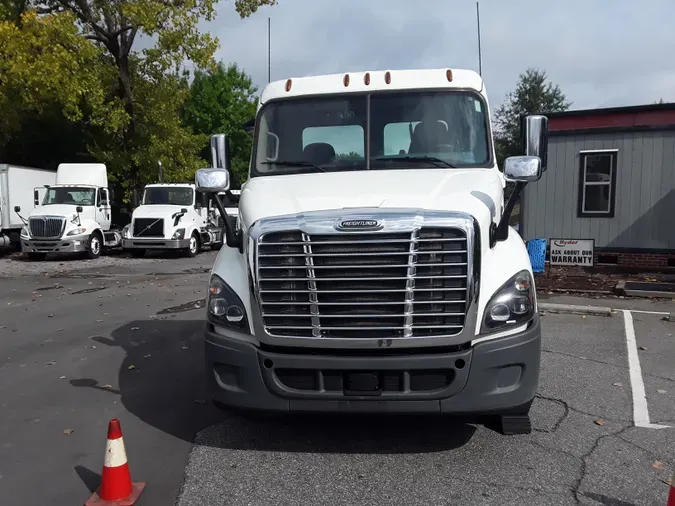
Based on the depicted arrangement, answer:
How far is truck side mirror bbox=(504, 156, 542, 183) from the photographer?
4320 millimetres

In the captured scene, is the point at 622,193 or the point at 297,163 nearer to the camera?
the point at 297,163

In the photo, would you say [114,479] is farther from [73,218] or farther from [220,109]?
[220,109]

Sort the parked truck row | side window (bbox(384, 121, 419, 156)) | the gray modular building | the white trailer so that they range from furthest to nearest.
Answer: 1. the white trailer
2. the parked truck row
3. the gray modular building
4. side window (bbox(384, 121, 419, 156))

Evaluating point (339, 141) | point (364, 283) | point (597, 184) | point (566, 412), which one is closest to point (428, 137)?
point (339, 141)

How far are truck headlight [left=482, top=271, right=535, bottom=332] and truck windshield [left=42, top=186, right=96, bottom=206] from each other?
1909cm

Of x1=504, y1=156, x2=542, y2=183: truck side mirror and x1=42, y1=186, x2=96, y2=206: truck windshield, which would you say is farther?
x1=42, y1=186, x2=96, y2=206: truck windshield

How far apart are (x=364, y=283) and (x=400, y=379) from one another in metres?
0.62

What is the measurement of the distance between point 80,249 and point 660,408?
59.2ft

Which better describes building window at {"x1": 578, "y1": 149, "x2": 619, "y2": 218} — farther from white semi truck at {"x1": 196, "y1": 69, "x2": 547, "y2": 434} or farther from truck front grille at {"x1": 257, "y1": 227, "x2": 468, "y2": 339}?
truck front grille at {"x1": 257, "y1": 227, "x2": 468, "y2": 339}

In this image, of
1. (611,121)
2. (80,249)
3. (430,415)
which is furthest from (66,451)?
(80,249)

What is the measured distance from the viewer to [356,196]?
4160 millimetres

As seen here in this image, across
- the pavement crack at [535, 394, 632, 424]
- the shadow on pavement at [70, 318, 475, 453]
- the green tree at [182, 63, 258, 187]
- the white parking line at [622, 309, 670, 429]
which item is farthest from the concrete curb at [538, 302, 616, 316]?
the green tree at [182, 63, 258, 187]

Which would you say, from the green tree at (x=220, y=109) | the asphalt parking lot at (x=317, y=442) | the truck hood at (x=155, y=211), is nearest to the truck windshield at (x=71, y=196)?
the truck hood at (x=155, y=211)

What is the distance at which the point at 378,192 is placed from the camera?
4.22m
